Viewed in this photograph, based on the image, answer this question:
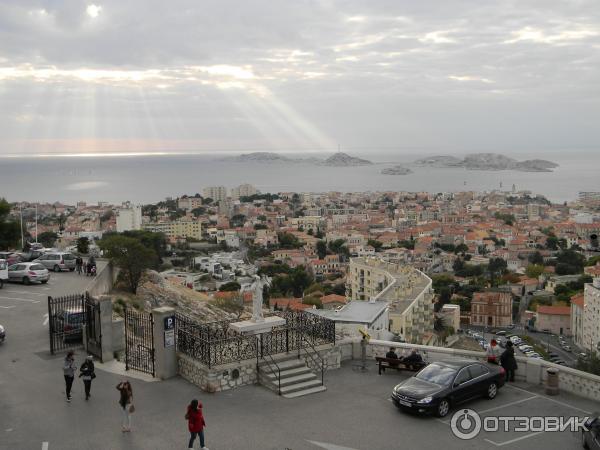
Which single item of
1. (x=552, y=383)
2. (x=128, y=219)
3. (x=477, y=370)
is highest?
(x=477, y=370)

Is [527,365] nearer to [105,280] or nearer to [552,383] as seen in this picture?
[552,383]

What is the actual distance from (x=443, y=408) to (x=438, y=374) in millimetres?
584

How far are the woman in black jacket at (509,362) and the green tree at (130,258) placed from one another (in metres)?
15.0

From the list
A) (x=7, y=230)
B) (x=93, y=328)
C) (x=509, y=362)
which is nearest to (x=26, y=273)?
(x=93, y=328)

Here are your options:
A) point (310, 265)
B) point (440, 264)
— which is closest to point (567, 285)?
point (440, 264)

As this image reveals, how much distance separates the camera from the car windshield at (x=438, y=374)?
9.72 m

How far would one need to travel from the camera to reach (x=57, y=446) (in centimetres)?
867

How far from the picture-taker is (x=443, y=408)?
9.50 metres

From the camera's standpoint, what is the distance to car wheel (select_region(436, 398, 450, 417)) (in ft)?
31.0

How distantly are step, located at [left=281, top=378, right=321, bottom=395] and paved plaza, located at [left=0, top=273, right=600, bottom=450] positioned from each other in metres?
0.22

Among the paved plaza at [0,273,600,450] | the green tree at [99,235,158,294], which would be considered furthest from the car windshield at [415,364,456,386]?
the green tree at [99,235,158,294]

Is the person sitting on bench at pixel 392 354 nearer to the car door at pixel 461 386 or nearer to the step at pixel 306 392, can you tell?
the step at pixel 306 392

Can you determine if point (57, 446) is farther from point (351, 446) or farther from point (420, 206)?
point (420, 206)

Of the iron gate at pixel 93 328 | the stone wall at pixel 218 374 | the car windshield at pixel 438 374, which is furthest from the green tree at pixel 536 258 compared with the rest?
the stone wall at pixel 218 374
